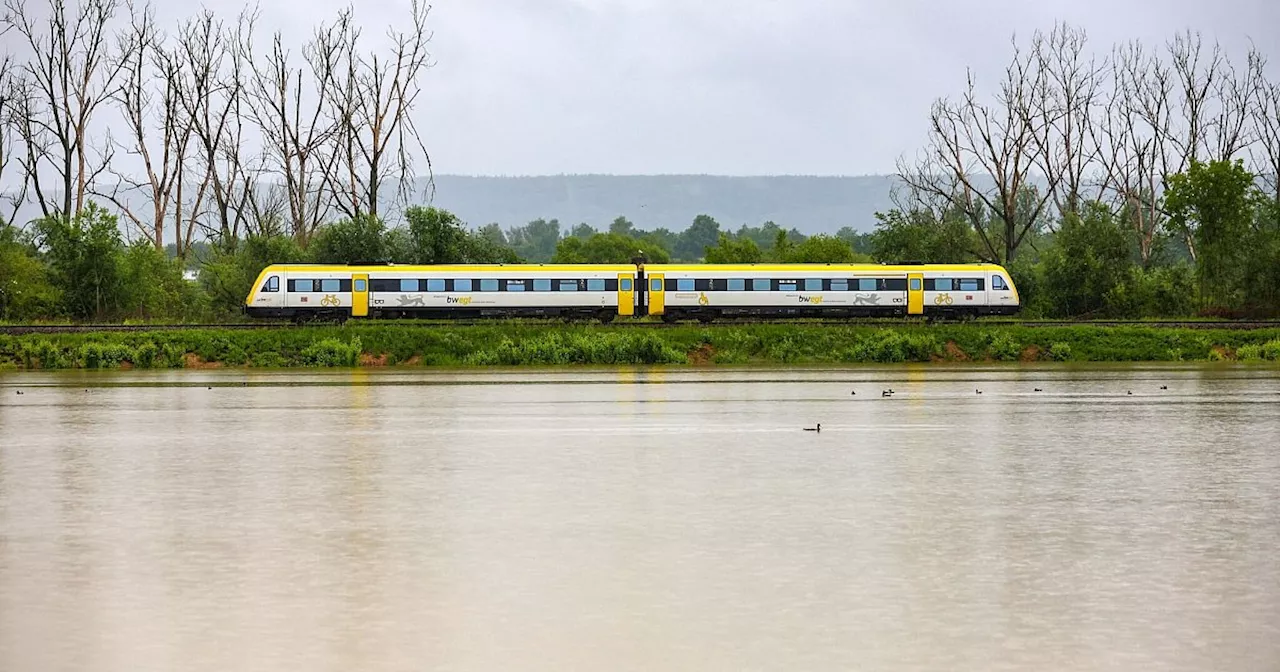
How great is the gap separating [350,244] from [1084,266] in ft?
105

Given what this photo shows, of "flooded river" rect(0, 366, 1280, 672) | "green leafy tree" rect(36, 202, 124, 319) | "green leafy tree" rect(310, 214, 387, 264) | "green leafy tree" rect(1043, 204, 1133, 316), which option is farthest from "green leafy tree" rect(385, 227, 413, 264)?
"flooded river" rect(0, 366, 1280, 672)

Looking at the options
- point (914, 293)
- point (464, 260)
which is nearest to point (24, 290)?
point (464, 260)

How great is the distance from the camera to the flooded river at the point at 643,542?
9.74m

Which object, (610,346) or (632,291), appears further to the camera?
(632,291)

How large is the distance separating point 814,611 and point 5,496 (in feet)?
34.1

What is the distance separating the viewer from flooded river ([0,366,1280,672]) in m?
9.74

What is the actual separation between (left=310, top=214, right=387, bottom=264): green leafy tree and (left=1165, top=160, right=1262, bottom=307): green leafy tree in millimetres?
34603

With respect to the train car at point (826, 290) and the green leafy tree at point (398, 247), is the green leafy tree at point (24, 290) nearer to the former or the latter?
the green leafy tree at point (398, 247)

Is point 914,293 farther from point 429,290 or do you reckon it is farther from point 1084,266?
point 429,290

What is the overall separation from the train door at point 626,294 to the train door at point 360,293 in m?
9.71

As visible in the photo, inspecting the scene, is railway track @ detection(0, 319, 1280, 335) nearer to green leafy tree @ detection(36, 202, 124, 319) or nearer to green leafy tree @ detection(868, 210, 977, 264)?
green leafy tree @ detection(36, 202, 124, 319)

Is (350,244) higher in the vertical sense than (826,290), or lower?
higher

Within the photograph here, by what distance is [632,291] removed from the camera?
60125 mm

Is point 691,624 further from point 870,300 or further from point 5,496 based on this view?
point 870,300
